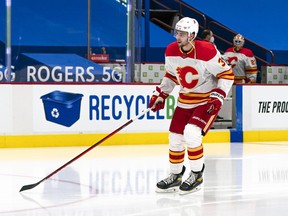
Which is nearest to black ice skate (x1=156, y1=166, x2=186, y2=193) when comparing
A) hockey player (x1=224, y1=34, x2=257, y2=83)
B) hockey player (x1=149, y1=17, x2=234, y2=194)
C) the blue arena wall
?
hockey player (x1=149, y1=17, x2=234, y2=194)

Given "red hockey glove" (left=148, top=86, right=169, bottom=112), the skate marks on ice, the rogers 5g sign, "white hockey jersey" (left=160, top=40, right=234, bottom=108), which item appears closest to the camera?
the skate marks on ice

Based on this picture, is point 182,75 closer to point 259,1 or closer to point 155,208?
point 155,208

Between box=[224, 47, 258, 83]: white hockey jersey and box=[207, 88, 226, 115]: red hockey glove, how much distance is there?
5908 mm

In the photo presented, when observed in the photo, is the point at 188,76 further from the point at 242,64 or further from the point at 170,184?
the point at 242,64

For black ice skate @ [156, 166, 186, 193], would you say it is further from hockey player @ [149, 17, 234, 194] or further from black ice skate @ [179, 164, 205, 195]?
black ice skate @ [179, 164, 205, 195]

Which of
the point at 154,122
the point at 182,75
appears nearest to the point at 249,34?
the point at 154,122

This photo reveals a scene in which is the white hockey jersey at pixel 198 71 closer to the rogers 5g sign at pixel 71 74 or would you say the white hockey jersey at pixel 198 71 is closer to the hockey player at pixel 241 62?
the rogers 5g sign at pixel 71 74

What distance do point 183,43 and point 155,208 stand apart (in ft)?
4.52

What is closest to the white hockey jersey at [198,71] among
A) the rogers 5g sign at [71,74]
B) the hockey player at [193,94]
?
the hockey player at [193,94]

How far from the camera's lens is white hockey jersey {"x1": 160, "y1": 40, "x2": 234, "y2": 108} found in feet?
19.3

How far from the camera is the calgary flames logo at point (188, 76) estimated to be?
5.92 m

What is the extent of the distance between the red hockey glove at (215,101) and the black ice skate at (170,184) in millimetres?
643

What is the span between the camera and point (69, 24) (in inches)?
374

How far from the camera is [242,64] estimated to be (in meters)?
11.8
